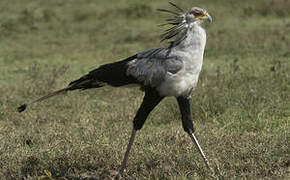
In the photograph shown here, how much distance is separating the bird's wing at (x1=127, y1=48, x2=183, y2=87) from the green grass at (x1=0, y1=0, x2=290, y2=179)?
2.40 ft

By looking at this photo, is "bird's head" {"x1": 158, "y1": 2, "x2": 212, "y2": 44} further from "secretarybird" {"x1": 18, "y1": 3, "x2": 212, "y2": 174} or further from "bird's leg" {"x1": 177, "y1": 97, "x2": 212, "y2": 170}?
"bird's leg" {"x1": 177, "y1": 97, "x2": 212, "y2": 170}

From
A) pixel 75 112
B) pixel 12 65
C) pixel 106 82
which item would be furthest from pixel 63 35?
pixel 106 82

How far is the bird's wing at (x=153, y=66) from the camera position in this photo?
149 inches

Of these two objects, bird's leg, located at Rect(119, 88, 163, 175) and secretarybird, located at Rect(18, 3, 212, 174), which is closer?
secretarybird, located at Rect(18, 3, 212, 174)

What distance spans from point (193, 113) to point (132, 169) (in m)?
1.83

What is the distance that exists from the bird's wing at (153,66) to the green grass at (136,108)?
28.8 inches

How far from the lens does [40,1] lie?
48.7 ft

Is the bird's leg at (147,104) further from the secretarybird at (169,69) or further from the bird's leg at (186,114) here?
the bird's leg at (186,114)

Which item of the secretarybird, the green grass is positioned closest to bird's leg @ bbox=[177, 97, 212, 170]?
the secretarybird

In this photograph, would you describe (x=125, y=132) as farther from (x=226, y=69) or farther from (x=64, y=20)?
(x=64, y=20)

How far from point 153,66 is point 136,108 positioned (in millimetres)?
2346

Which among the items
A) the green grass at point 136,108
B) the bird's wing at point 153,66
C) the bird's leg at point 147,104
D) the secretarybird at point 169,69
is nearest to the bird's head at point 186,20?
the secretarybird at point 169,69

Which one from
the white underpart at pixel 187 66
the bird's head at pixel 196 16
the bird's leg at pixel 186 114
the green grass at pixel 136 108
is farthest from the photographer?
the green grass at pixel 136 108

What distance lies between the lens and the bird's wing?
149 inches
